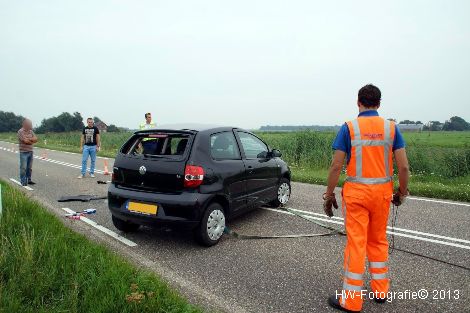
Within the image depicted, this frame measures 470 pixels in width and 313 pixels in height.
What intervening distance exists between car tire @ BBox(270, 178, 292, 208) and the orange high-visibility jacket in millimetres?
3673

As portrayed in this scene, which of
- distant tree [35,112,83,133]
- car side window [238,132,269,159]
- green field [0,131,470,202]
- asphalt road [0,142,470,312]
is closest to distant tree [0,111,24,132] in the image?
distant tree [35,112,83,133]

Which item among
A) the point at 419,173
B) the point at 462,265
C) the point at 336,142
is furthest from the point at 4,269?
the point at 419,173

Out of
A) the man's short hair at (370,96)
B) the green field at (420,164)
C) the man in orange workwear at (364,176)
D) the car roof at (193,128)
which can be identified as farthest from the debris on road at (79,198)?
the man's short hair at (370,96)

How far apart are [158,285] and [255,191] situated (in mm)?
2895

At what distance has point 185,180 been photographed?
4559 millimetres

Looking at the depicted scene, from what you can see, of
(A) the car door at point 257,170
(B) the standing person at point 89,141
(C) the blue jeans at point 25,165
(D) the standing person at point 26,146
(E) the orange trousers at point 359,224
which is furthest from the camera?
(B) the standing person at point 89,141

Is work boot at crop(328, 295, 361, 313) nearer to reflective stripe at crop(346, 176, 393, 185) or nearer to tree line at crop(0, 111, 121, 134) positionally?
reflective stripe at crop(346, 176, 393, 185)

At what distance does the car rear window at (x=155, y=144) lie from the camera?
16.4ft

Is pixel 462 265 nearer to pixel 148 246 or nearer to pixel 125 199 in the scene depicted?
pixel 148 246

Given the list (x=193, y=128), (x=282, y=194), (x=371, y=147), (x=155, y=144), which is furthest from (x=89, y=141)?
(x=371, y=147)

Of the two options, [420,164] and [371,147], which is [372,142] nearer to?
[371,147]

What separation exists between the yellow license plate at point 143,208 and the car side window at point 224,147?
1109 mm

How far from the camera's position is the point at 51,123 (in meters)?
114

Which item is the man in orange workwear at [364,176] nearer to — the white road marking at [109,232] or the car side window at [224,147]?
the car side window at [224,147]
